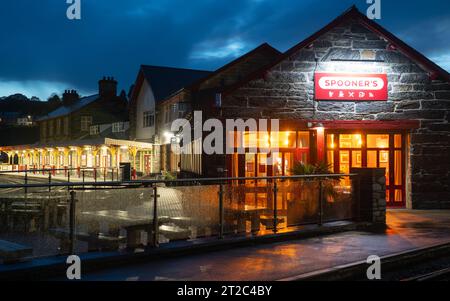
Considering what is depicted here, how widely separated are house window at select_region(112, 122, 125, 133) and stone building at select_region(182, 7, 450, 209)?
3107cm

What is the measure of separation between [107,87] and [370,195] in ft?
147

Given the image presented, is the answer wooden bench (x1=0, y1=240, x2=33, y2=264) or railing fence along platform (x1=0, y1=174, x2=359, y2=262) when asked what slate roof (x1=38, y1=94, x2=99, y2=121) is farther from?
wooden bench (x1=0, y1=240, x2=33, y2=264)

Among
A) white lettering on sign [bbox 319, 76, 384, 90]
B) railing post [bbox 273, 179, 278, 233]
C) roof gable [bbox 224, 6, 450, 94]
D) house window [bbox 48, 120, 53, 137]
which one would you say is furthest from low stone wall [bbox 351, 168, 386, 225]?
house window [bbox 48, 120, 53, 137]

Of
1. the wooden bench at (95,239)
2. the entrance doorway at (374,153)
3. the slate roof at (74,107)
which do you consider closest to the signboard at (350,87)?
the entrance doorway at (374,153)

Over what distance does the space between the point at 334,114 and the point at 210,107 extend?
4377 mm

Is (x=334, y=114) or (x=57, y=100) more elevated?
(x=57, y=100)

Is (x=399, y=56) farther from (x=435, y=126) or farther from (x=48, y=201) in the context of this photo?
(x=48, y=201)

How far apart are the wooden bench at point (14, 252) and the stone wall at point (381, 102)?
12.0 metres

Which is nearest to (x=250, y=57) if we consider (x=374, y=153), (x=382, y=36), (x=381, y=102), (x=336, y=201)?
(x=382, y=36)

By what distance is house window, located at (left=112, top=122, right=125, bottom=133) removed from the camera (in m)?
49.2

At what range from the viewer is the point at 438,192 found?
19203 mm
